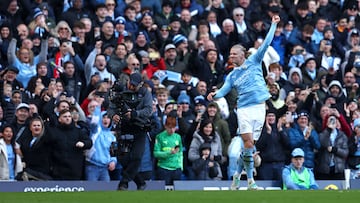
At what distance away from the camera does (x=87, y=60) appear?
86.7 ft

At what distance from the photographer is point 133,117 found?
20.7 metres

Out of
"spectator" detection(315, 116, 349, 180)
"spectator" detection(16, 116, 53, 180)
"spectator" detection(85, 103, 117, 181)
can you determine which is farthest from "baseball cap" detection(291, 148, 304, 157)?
"spectator" detection(16, 116, 53, 180)

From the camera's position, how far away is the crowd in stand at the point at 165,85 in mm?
23844

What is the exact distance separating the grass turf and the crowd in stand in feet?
12.2

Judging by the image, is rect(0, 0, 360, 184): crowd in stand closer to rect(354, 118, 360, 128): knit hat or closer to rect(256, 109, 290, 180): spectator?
rect(256, 109, 290, 180): spectator

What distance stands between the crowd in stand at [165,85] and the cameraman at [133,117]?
2.90ft

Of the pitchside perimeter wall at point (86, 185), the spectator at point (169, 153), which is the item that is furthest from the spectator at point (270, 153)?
the spectator at point (169, 153)

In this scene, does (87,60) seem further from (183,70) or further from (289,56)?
(289,56)

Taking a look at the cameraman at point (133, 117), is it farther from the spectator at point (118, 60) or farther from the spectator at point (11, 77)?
the spectator at point (118, 60)

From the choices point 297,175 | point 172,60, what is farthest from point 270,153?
point 172,60

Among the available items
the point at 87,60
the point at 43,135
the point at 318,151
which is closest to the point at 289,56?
the point at 318,151

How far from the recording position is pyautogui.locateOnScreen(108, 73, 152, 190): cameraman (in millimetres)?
20766

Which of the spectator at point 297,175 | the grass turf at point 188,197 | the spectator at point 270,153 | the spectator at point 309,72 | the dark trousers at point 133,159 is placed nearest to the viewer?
the grass turf at point 188,197

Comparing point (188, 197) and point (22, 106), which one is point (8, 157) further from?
point (188, 197)
